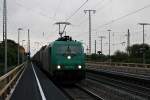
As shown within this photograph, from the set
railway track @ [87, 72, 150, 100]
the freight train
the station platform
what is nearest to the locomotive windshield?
the freight train

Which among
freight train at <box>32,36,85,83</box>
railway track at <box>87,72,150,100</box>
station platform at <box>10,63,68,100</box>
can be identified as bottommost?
railway track at <box>87,72,150,100</box>

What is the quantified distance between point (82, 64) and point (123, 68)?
28230 millimetres

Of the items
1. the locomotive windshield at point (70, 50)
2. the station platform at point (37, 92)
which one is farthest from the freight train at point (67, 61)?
the station platform at point (37, 92)

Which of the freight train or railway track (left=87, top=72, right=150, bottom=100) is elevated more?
the freight train

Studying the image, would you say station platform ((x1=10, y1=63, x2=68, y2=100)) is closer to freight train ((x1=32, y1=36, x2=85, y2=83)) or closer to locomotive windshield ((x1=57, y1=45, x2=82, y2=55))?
freight train ((x1=32, y1=36, x2=85, y2=83))

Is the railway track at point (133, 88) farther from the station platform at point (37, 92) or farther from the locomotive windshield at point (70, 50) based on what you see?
the station platform at point (37, 92)

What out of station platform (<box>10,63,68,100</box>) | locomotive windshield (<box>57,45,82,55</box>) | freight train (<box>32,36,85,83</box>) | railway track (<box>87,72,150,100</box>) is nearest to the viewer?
station platform (<box>10,63,68,100</box>)

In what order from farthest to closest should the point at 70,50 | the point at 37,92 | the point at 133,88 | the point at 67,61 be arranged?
the point at 70,50
the point at 67,61
the point at 133,88
the point at 37,92

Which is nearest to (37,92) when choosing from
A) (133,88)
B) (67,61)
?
Result: (67,61)

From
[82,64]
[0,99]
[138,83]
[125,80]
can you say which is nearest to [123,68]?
[125,80]

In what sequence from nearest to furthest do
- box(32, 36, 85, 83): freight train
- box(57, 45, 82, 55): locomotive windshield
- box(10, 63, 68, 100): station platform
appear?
box(10, 63, 68, 100): station platform < box(32, 36, 85, 83): freight train < box(57, 45, 82, 55): locomotive windshield

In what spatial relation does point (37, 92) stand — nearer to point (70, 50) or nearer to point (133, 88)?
point (70, 50)

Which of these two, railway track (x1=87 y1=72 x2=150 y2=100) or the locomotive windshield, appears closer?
railway track (x1=87 y1=72 x2=150 y2=100)

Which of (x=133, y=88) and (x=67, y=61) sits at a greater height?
(x=67, y=61)
